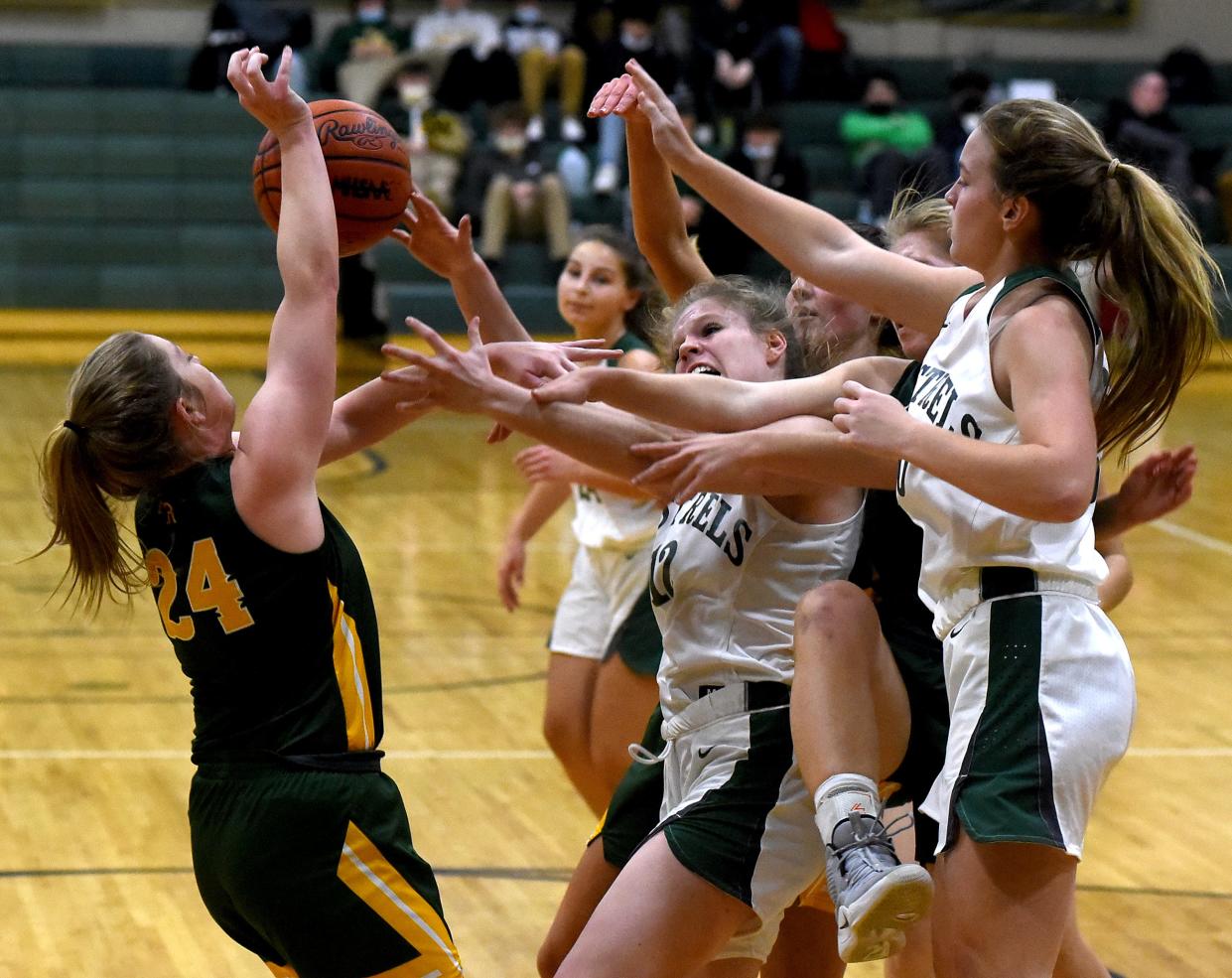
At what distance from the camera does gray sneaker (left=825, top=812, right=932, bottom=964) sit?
8.45 ft

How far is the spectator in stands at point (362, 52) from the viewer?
14.8m

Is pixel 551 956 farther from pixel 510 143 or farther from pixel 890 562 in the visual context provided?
pixel 510 143

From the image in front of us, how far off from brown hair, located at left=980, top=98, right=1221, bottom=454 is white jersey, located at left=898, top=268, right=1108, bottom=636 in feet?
0.23

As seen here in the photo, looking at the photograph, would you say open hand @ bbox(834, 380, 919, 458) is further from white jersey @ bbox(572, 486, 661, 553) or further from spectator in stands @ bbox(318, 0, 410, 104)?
spectator in stands @ bbox(318, 0, 410, 104)

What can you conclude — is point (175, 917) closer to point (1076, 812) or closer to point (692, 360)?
point (692, 360)

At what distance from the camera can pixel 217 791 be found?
9.03ft

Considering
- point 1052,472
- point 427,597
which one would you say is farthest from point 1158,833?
point 427,597

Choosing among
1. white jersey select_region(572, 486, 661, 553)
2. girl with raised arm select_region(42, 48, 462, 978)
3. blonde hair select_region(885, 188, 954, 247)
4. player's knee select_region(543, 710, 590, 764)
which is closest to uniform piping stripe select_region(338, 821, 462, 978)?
girl with raised arm select_region(42, 48, 462, 978)

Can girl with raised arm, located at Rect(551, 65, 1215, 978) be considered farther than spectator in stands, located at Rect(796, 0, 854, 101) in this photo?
No

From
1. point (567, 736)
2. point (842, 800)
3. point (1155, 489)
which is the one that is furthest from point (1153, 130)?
point (842, 800)

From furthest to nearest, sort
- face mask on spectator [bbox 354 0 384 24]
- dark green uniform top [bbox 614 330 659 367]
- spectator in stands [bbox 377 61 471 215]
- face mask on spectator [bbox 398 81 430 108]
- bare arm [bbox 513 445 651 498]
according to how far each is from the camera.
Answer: face mask on spectator [bbox 354 0 384 24]
face mask on spectator [bbox 398 81 430 108]
spectator in stands [bbox 377 61 471 215]
dark green uniform top [bbox 614 330 659 367]
bare arm [bbox 513 445 651 498]

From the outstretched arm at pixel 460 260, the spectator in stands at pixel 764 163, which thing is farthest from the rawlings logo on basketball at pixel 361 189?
the spectator in stands at pixel 764 163

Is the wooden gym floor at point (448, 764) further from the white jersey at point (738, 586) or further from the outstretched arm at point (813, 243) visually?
the outstretched arm at point (813, 243)

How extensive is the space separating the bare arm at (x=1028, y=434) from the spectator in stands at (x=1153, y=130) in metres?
13.2
